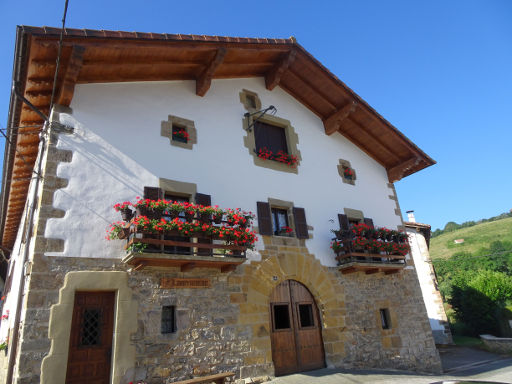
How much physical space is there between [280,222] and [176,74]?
4.48 meters

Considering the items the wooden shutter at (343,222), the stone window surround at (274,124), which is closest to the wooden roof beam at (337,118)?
the stone window surround at (274,124)

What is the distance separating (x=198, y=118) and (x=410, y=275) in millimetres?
7722

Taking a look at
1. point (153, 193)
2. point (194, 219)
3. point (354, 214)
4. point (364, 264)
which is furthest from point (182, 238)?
point (354, 214)

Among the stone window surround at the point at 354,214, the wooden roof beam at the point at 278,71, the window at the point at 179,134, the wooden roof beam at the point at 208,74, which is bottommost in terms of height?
the stone window surround at the point at 354,214

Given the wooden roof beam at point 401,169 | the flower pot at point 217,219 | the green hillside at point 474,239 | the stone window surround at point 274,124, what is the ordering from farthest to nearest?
the green hillside at point 474,239
the wooden roof beam at point 401,169
the stone window surround at point 274,124
the flower pot at point 217,219

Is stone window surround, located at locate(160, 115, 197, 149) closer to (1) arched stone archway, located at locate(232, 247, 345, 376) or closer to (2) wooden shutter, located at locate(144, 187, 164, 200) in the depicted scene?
(2) wooden shutter, located at locate(144, 187, 164, 200)

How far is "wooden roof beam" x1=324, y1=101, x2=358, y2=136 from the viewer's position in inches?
432

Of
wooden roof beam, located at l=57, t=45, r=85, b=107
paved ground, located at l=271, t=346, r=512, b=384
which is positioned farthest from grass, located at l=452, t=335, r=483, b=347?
wooden roof beam, located at l=57, t=45, r=85, b=107

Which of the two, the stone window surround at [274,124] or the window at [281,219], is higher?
the stone window surround at [274,124]

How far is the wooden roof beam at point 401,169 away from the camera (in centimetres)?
1209

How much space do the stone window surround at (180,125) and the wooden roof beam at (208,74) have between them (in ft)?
3.22

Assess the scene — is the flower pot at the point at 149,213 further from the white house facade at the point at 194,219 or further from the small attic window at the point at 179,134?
the small attic window at the point at 179,134

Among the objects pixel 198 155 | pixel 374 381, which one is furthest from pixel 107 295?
pixel 374 381

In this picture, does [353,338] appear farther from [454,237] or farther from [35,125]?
[454,237]
